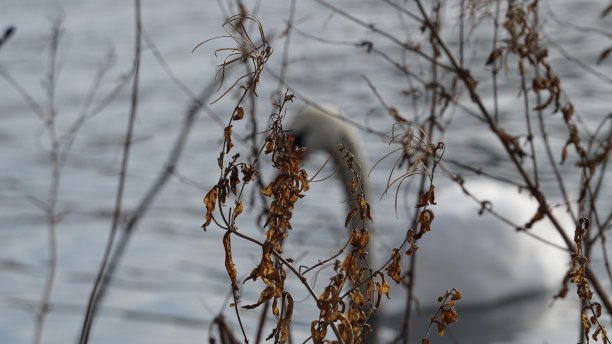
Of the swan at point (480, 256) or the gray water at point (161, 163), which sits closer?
the gray water at point (161, 163)

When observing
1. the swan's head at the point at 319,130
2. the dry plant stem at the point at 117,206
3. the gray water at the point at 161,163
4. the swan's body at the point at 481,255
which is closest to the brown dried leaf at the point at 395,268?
the dry plant stem at the point at 117,206

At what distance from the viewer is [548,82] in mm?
2900

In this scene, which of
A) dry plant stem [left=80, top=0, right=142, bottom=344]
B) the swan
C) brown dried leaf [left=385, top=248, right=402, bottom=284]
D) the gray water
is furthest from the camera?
the swan

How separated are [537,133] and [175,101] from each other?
361 centimetres

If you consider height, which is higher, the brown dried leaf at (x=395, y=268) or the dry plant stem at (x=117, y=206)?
the dry plant stem at (x=117, y=206)

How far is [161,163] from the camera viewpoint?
10.4 meters

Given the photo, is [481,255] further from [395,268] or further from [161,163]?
[395,268]

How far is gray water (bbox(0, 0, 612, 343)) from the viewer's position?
799 cm

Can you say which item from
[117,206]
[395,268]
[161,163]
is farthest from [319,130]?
[395,268]

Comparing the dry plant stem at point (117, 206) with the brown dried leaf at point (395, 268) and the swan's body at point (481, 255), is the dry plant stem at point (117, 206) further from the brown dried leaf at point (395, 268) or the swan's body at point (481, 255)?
the swan's body at point (481, 255)

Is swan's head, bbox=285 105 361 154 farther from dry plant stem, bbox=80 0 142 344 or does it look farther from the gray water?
dry plant stem, bbox=80 0 142 344

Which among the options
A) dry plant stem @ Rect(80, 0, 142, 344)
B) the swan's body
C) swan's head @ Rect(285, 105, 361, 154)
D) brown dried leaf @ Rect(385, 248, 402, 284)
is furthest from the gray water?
brown dried leaf @ Rect(385, 248, 402, 284)

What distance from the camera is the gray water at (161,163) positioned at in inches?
314

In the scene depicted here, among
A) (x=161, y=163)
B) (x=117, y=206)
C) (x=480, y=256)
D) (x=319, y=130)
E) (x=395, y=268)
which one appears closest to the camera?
(x=395, y=268)
